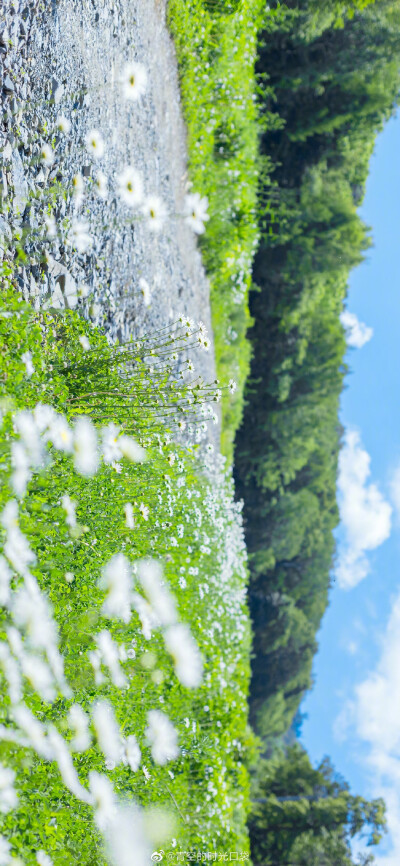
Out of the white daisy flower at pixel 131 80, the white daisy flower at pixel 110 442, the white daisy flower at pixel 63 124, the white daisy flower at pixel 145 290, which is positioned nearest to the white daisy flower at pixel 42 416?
the white daisy flower at pixel 110 442

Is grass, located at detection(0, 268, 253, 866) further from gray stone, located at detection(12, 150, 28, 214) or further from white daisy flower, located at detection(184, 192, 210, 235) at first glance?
white daisy flower, located at detection(184, 192, 210, 235)

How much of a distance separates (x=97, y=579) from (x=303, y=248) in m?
9.85

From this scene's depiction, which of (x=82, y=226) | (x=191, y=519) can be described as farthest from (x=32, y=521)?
(x=191, y=519)

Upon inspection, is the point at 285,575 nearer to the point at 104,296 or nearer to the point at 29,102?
the point at 104,296

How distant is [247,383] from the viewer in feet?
42.2

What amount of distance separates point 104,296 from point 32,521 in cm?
219

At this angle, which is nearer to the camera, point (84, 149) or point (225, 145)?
point (84, 149)

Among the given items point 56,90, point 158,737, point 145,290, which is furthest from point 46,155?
point 158,737

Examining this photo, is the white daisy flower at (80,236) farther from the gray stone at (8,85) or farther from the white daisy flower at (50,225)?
the gray stone at (8,85)

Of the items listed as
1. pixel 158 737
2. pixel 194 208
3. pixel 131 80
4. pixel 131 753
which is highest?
pixel 194 208

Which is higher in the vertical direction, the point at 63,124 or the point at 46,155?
the point at 63,124

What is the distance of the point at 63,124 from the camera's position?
12.4 feet

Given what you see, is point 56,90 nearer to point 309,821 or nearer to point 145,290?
point 145,290

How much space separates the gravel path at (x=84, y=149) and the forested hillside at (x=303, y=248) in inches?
186
